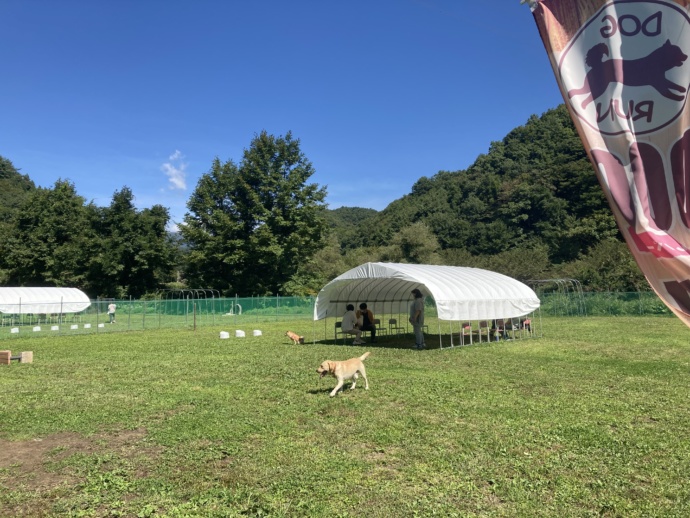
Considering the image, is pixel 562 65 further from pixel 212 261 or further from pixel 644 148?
pixel 212 261

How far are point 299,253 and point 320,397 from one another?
4114 cm

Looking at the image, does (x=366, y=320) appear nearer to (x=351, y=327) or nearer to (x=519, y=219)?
(x=351, y=327)

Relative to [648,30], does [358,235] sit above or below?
above

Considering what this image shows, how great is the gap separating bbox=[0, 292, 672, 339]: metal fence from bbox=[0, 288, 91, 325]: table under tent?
0.16m

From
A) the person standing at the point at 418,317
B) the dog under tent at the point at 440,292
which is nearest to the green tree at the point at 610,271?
the dog under tent at the point at 440,292

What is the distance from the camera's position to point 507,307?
20.3 meters

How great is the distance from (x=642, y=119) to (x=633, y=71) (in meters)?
0.16

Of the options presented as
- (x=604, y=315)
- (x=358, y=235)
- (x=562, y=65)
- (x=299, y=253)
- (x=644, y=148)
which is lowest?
(x=604, y=315)

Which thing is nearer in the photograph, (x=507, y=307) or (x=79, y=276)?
(x=507, y=307)

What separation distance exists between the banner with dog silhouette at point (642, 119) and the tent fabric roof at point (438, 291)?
1540 centimetres

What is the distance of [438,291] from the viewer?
1716cm

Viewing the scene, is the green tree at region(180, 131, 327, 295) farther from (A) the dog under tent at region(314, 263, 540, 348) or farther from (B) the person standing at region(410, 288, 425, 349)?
(B) the person standing at region(410, 288, 425, 349)

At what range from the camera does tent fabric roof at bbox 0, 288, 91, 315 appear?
32312mm

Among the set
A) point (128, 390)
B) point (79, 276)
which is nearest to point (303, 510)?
point (128, 390)
